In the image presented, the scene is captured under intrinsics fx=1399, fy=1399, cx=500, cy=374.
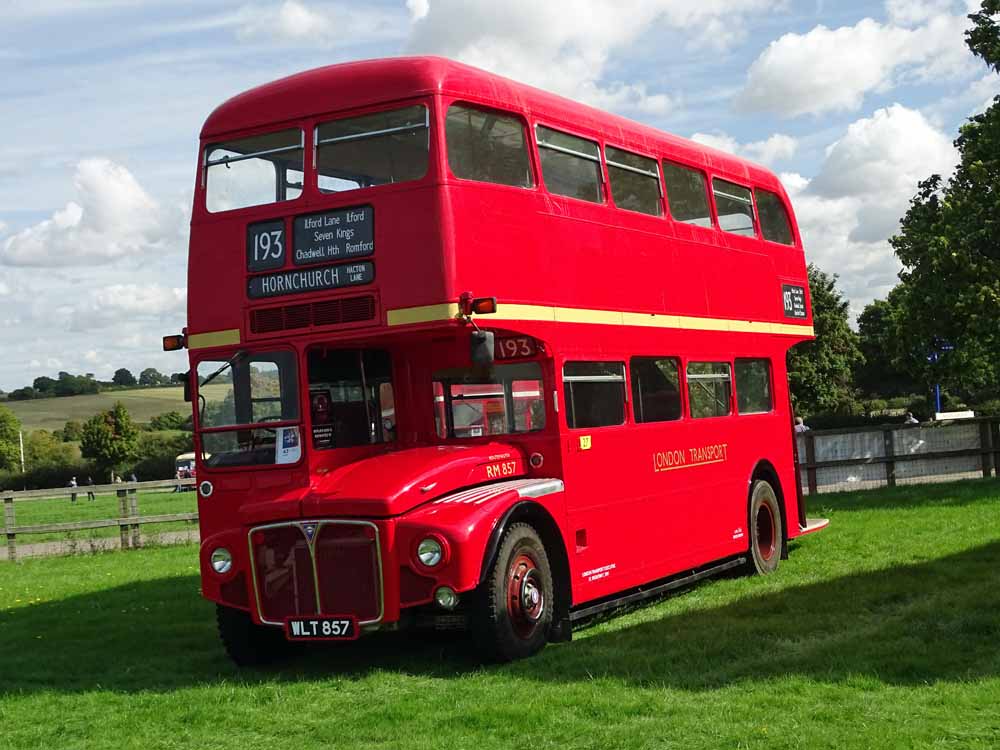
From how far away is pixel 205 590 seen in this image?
1060 cm

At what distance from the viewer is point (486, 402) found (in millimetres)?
11578

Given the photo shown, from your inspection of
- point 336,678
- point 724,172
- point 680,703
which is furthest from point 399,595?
point 724,172

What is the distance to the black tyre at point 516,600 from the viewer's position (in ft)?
32.7

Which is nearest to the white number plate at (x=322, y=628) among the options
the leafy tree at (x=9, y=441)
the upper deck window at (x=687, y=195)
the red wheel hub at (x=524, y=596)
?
the red wheel hub at (x=524, y=596)

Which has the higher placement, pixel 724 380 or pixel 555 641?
pixel 724 380

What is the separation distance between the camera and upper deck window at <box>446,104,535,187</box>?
1061cm

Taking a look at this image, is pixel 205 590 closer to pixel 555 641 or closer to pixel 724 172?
pixel 555 641

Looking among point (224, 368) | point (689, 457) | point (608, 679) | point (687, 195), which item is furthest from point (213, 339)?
point (687, 195)

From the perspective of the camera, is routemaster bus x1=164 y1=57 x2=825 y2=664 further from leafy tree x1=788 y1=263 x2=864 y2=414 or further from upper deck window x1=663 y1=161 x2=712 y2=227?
leafy tree x1=788 y1=263 x2=864 y2=414

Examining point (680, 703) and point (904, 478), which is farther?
point (904, 478)

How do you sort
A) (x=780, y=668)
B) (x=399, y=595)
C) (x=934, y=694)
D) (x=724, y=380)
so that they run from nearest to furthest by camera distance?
(x=934, y=694)
(x=780, y=668)
(x=399, y=595)
(x=724, y=380)

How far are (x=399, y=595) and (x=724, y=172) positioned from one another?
301 inches

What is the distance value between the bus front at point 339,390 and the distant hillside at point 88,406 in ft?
358

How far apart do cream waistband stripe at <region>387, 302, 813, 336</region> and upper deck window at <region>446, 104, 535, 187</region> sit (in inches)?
40.9
